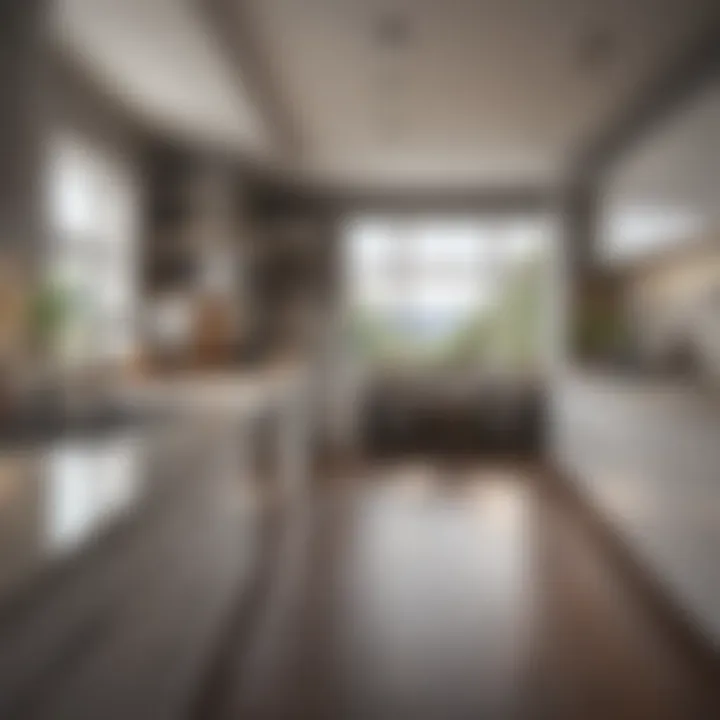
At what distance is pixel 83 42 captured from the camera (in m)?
1.62

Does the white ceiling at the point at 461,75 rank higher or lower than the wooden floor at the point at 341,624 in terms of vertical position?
higher

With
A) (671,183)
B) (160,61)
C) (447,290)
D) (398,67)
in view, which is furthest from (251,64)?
(447,290)

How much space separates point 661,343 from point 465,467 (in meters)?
2.62

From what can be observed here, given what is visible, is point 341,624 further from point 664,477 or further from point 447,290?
point 447,290

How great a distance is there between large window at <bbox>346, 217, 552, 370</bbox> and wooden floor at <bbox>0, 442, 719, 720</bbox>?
1987 millimetres

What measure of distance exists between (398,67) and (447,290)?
10.9ft

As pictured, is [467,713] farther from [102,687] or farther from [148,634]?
[102,687]

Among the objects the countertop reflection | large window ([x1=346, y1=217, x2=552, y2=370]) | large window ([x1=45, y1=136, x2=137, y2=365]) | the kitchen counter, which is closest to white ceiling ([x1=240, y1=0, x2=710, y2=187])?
large window ([x1=45, y1=136, x2=137, y2=365])

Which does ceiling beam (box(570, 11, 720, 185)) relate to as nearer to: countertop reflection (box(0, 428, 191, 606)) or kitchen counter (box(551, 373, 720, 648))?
kitchen counter (box(551, 373, 720, 648))

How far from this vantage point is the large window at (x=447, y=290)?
642 cm

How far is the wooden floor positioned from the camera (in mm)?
1065

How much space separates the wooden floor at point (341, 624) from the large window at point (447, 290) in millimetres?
1987

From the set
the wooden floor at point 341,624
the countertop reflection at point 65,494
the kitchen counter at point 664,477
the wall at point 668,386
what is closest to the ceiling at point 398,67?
the wall at point 668,386

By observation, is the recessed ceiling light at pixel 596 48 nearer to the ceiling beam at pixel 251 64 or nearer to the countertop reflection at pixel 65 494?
the ceiling beam at pixel 251 64
